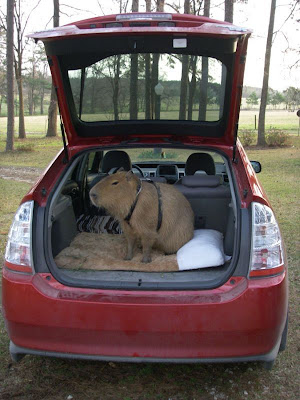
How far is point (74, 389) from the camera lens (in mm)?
2754

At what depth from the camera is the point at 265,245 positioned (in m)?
2.46

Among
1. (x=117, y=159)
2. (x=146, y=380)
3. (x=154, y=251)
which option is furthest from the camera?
(x=117, y=159)

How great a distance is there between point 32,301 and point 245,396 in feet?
4.71

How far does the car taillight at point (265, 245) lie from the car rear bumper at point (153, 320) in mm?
67

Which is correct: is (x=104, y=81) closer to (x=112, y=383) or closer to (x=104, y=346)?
(x=104, y=346)

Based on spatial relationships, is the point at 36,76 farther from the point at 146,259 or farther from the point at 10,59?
the point at 146,259

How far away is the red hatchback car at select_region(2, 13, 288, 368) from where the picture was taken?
2.35 metres

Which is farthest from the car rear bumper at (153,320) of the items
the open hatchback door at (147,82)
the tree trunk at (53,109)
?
the tree trunk at (53,109)

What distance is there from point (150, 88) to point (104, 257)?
136 cm

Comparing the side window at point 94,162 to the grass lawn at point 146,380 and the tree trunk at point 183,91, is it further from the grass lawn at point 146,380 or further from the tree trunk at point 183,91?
the grass lawn at point 146,380

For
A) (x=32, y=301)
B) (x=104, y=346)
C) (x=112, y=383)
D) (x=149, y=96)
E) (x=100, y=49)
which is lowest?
(x=112, y=383)

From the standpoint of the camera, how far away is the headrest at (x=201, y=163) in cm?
424

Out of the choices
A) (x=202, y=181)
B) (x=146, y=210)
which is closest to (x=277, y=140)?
(x=202, y=181)

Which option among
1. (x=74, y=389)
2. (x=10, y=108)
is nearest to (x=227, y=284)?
(x=74, y=389)
